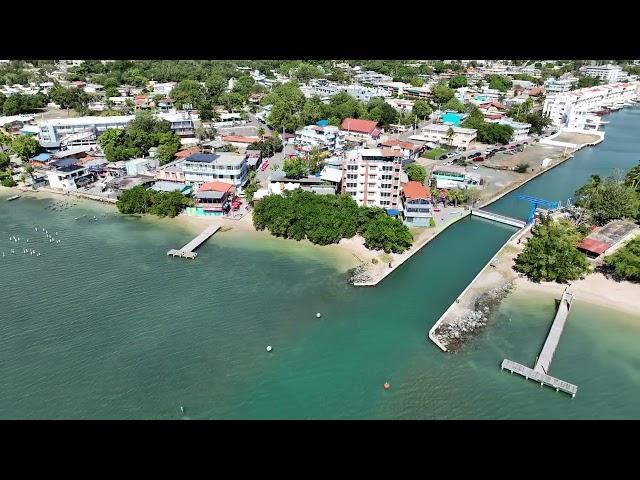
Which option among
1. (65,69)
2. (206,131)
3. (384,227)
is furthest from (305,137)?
(65,69)

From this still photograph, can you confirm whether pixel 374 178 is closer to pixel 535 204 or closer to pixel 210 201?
pixel 535 204

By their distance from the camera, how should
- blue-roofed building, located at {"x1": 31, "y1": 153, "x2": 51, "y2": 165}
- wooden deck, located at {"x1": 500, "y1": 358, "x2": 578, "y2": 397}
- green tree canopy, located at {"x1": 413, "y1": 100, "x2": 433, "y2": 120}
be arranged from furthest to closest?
green tree canopy, located at {"x1": 413, "y1": 100, "x2": 433, "y2": 120}, blue-roofed building, located at {"x1": 31, "y1": 153, "x2": 51, "y2": 165}, wooden deck, located at {"x1": 500, "y1": 358, "x2": 578, "y2": 397}

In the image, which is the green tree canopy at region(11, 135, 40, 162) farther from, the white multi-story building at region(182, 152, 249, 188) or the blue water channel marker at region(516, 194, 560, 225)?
the blue water channel marker at region(516, 194, 560, 225)

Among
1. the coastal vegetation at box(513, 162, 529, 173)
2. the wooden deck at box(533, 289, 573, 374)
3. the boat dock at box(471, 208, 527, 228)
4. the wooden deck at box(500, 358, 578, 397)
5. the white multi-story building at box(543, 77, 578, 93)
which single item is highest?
the white multi-story building at box(543, 77, 578, 93)

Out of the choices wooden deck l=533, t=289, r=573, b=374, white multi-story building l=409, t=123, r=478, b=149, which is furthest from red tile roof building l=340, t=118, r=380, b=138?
wooden deck l=533, t=289, r=573, b=374

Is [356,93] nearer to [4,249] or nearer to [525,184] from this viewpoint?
[525,184]

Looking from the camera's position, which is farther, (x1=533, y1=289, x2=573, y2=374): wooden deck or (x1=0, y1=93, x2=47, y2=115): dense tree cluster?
(x1=0, y1=93, x2=47, y2=115): dense tree cluster

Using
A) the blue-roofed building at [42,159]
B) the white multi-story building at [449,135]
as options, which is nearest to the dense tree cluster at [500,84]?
the white multi-story building at [449,135]

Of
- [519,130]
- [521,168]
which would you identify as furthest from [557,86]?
[521,168]
